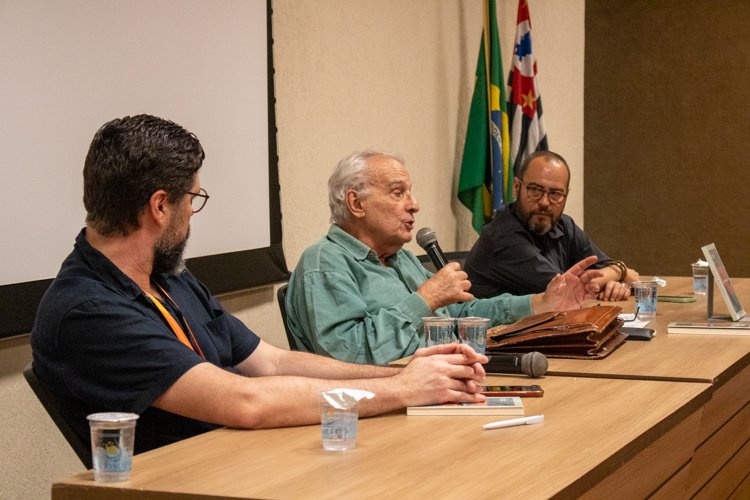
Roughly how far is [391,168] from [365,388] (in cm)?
117

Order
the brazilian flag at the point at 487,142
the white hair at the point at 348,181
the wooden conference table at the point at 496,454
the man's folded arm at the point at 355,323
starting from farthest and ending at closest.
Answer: the brazilian flag at the point at 487,142, the white hair at the point at 348,181, the man's folded arm at the point at 355,323, the wooden conference table at the point at 496,454

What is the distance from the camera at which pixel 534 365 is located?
6.06ft

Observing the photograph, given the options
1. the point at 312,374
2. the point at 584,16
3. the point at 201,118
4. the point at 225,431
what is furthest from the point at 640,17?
the point at 225,431

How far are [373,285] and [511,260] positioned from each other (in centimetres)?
116

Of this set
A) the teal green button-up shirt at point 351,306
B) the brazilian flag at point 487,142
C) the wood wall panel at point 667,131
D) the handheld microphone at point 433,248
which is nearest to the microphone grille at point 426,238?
the handheld microphone at point 433,248

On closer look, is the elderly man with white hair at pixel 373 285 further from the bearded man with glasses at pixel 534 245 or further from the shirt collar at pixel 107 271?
the shirt collar at pixel 107 271

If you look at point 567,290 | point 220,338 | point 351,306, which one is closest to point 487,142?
point 567,290

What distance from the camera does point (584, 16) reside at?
6.93 metres

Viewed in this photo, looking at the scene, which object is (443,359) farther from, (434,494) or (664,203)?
(664,203)

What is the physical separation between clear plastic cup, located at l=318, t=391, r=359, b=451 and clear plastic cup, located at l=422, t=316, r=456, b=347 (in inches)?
23.4

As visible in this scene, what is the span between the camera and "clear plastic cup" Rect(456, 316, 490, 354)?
6.04 ft

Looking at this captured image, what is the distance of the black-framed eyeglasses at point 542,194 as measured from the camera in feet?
11.7

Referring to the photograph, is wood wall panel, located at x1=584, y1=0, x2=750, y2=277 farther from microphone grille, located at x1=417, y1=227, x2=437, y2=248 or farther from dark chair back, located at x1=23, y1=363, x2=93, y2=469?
dark chair back, located at x1=23, y1=363, x2=93, y2=469

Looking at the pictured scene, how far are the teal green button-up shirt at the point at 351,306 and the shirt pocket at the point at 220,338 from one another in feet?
1.21
